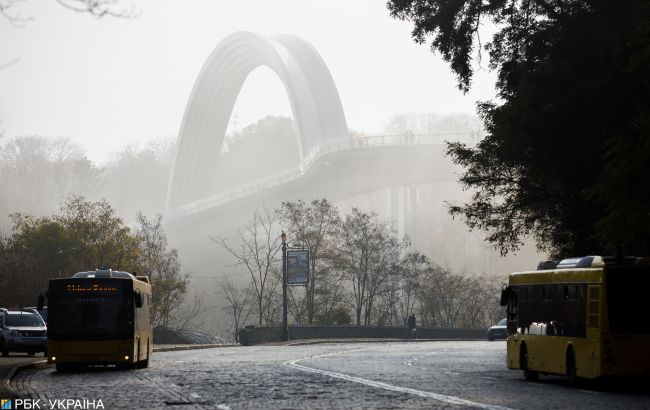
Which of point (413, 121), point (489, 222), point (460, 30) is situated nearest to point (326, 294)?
point (489, 222)

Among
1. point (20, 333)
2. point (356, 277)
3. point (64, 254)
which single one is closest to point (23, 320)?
point (20, 333)

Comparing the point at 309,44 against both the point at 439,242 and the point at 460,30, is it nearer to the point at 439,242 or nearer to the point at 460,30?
the point at 439,242

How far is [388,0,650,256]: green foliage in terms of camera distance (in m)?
26.0

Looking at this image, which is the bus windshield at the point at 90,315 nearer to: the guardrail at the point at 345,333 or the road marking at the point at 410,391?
the road marking at the point at 410,391

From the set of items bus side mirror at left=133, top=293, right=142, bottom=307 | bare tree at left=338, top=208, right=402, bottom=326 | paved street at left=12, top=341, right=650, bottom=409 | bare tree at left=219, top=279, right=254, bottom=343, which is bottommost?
paved street at left=12, top=341, right=650, bottom=409

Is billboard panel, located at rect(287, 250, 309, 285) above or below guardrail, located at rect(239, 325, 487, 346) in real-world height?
above

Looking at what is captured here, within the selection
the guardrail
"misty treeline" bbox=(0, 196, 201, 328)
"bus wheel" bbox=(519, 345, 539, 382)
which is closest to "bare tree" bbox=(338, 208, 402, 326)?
the guardrail

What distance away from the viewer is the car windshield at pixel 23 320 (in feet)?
143

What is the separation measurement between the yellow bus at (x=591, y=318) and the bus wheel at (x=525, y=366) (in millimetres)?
223

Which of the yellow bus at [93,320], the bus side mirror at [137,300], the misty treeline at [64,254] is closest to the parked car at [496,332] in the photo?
the misty treeline at [64,254]

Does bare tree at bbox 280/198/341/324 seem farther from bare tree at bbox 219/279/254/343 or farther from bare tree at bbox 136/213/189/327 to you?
bare tree at bbox 136/213/189/327

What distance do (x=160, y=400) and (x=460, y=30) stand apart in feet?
55.9

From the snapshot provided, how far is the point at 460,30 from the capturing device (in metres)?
32.8

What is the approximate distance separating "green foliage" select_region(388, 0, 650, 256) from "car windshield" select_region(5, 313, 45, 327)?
18.4m
